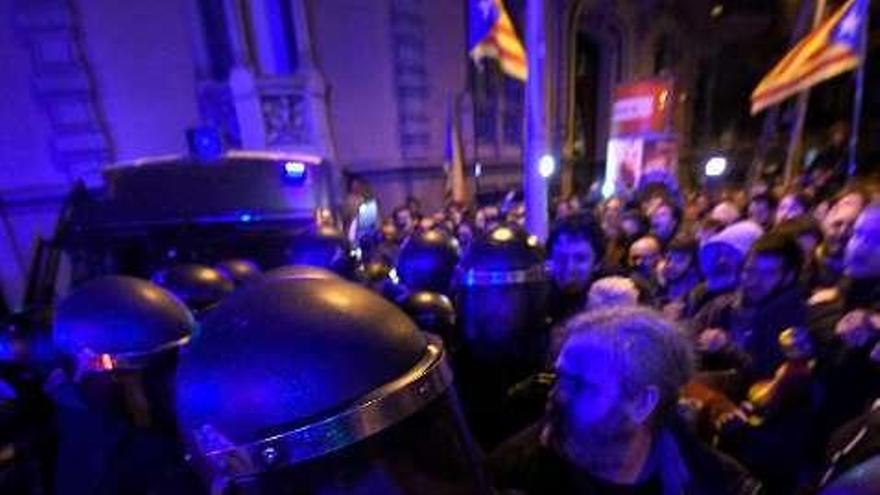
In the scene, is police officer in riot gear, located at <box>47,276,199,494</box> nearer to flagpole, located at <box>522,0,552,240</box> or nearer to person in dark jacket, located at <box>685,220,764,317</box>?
person in dark jacket, located at <box>685,220,764,317</box>

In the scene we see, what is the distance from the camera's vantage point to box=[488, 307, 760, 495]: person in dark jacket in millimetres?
1462

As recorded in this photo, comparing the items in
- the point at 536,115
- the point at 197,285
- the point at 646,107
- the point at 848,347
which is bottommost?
the point at 848,347

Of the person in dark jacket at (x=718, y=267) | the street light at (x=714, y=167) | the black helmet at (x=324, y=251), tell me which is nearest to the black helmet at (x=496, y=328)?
the black helmet at (x=324, y=251)

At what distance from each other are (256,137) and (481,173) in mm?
5463

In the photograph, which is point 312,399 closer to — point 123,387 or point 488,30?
point 123,387

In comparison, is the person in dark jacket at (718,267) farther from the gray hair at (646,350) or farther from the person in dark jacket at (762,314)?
the gray hair at (646,350)

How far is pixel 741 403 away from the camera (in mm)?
2434

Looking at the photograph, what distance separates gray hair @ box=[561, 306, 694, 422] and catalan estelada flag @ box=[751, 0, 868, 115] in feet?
20.7

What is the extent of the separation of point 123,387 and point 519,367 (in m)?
1.30

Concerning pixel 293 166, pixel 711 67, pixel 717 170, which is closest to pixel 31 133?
pixel 293 166

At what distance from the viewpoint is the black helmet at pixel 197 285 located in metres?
2.79

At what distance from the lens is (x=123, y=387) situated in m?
1.59

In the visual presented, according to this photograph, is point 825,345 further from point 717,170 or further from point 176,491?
point 717,170

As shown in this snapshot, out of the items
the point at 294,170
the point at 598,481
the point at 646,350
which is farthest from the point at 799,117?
the point at 598,481
